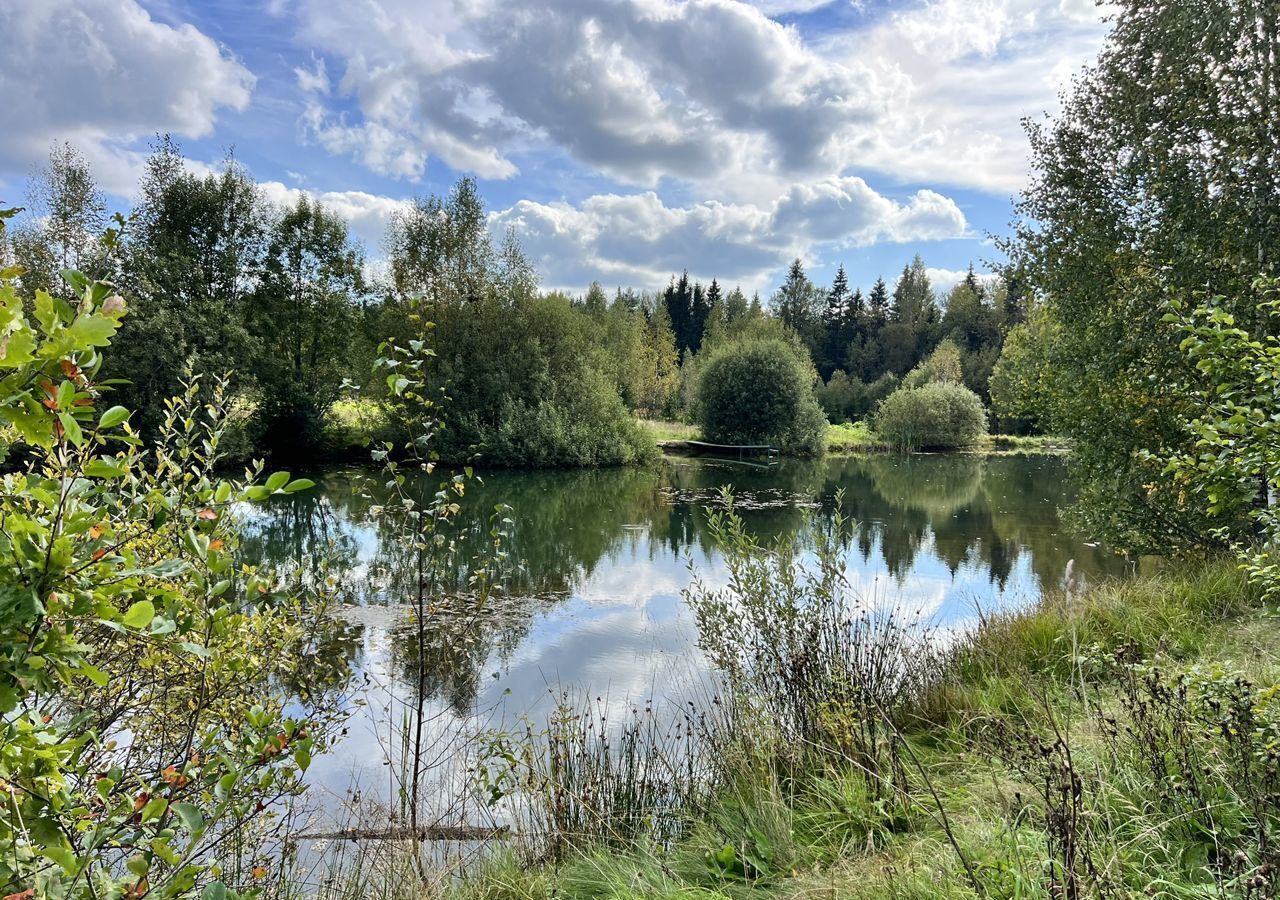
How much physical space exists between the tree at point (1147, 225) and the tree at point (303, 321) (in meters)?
23.9

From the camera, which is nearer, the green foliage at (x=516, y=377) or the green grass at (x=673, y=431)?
the green foliage at (x=516, y=377)

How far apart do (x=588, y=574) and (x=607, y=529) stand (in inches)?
167

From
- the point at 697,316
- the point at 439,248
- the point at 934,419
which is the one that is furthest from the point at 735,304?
the point at 439,248

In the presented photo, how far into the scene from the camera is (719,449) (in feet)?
124

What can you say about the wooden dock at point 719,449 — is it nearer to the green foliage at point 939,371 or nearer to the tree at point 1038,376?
the green foliage at point 939,371

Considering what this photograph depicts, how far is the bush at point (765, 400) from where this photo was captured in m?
37.0

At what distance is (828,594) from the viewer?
193 inches

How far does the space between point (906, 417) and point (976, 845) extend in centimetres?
4206

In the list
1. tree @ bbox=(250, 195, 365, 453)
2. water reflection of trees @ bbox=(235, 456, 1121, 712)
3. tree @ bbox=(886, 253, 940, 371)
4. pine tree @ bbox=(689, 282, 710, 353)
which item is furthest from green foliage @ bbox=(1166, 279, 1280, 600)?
pine tree @ bbox=(689, 282, 710, 353)

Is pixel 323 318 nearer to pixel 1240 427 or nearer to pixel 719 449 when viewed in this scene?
pixel 719 449

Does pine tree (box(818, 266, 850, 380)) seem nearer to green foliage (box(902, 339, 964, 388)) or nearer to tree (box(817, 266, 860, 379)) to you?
tree (box(817, 266, 860, 379))

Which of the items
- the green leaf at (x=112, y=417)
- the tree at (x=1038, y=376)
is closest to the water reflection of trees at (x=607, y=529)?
the tree at (x=1038, y=376)

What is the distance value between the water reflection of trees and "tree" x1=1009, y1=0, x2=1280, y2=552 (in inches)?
132

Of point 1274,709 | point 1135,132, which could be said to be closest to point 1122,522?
point 1135,132
